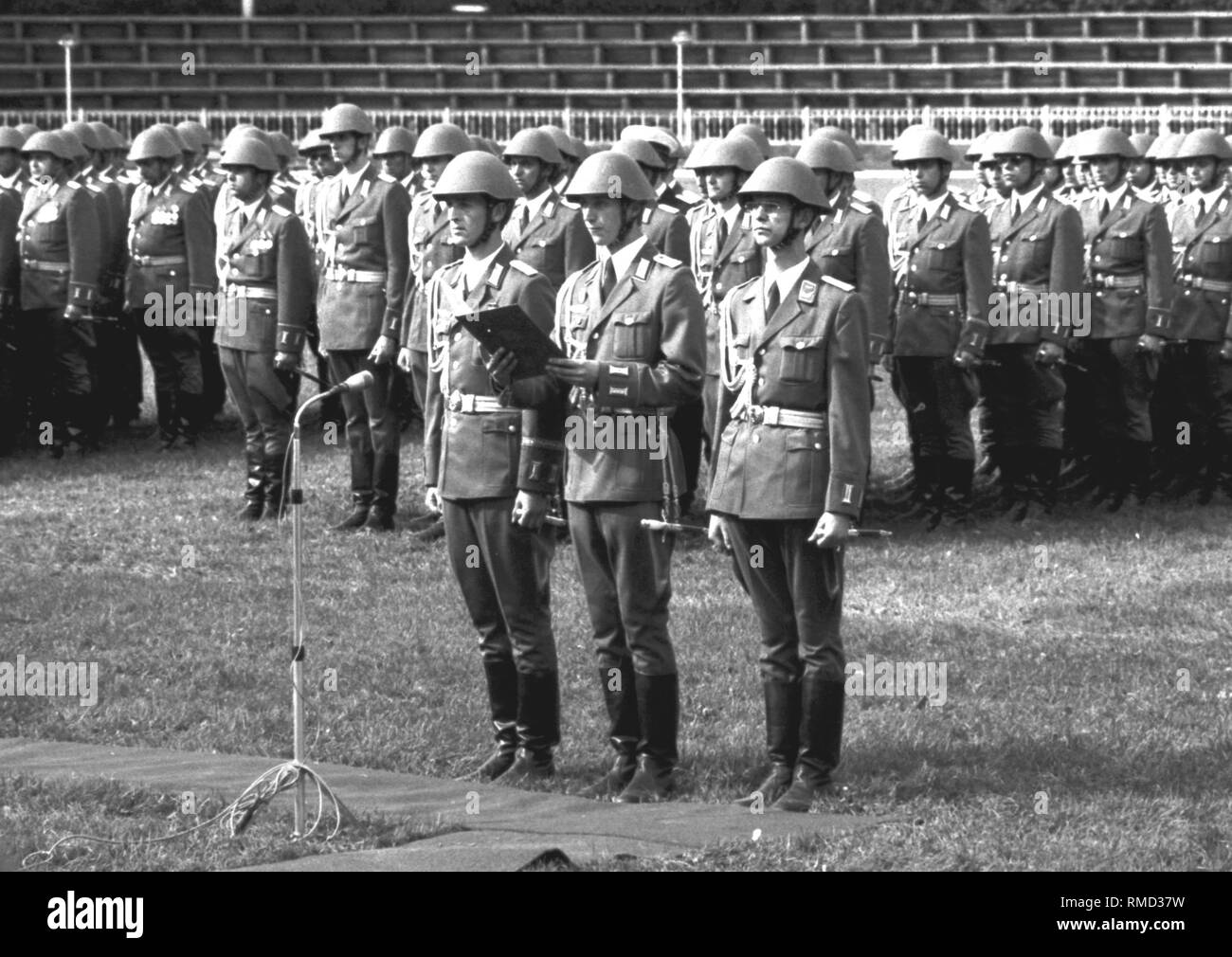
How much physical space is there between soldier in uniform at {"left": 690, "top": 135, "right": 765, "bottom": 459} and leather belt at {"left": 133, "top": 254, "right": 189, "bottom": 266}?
4.13m

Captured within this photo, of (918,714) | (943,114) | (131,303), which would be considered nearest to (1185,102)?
(943,114)

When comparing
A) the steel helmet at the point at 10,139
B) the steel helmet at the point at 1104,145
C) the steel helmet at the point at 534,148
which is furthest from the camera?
the steel helmet at the point at 10,139

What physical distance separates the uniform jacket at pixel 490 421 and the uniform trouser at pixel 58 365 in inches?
309

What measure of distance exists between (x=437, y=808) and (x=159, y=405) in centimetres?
855

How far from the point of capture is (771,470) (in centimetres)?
770

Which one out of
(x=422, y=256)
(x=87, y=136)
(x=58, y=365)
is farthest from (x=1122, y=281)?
(x=87, y=136)

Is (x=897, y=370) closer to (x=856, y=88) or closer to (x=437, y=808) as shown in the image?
(x=437, y=808)

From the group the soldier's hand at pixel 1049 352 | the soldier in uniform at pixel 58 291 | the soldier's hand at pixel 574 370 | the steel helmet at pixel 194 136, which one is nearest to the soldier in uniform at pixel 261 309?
the soldier in uniform at pixel 58 291

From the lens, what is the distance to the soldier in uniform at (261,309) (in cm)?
1313

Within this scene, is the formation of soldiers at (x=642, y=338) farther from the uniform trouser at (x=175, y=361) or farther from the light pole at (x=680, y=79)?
the light pole at (x=680, y=79)

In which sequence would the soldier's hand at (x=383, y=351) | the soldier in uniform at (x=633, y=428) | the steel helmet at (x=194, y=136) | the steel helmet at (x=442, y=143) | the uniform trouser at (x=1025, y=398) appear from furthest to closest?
the steel helmet at (x=194, y=136)
the uniform trouser at (x=1025, y=398)
the soldier's hand at (x=383, y=351)
the steel helmet at (x=442, y=143)
the soldier in uniform at (x=633, y=428)

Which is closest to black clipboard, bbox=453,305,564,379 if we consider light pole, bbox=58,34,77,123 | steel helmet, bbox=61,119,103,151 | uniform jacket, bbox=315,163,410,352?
uniform jacket, bbox=315,163,410,352

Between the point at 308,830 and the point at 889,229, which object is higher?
the point at 889,229

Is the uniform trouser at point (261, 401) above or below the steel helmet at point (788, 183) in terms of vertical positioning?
below
